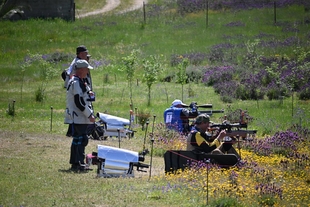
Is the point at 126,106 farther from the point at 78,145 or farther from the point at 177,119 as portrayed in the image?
the point at 78,145

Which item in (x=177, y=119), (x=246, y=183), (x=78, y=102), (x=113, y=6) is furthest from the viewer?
(x=113, y=6)

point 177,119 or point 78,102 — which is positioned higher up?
point 78,102

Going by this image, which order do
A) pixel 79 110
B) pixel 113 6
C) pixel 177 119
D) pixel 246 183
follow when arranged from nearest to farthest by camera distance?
pixel 246 183, pixel 79 110, pixel 177 119, pixel 113 6

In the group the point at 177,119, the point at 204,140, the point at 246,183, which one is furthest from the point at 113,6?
the point at 246,183

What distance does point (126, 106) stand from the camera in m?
26.0

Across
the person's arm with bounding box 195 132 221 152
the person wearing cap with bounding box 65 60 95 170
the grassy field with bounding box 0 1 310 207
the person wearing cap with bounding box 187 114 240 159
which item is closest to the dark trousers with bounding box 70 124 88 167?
the person wearing cap with bounding box 65 60 95 170

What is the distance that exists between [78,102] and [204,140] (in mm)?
2464

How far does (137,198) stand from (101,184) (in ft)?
3.98

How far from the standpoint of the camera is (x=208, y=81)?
31188mm

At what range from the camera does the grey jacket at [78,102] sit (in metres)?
13.9

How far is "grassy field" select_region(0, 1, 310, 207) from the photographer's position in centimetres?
1176

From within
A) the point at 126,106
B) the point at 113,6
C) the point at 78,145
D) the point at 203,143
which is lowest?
the point at 78,145

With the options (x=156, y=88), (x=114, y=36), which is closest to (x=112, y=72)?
(x=156, y=88)

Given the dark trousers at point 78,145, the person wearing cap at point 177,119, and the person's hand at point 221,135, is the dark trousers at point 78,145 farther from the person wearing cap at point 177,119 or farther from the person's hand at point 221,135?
the person wearing cap at point 177,119
